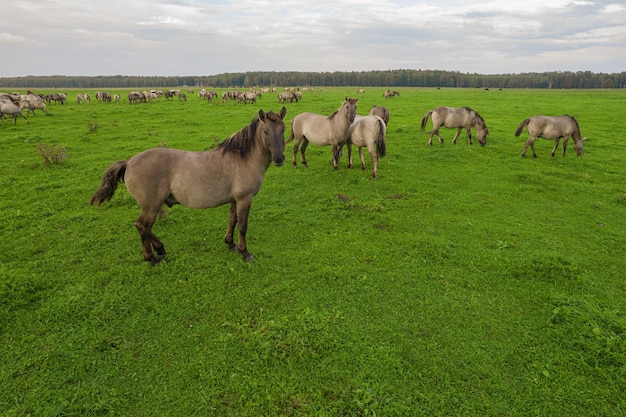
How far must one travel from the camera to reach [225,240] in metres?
6.43

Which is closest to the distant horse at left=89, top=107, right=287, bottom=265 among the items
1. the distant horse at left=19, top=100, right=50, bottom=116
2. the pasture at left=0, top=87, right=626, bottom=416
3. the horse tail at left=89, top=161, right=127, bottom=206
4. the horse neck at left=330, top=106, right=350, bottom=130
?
the horse tail at left=89, top=161, right=127, bottom=206

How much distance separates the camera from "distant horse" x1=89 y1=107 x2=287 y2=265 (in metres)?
5.15

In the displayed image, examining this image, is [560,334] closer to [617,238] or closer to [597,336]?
[597,336]

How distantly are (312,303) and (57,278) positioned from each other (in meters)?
4.43

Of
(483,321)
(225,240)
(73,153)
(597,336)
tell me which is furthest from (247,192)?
(73,153)

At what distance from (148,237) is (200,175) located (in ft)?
4.92

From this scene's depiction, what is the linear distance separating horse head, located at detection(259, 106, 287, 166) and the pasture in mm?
2065

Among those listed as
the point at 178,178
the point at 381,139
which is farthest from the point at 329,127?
the point at 178,178

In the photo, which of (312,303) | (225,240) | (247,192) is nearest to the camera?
(312,303)

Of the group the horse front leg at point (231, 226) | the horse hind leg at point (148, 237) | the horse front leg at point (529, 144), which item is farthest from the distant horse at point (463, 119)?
the horse hind leg at point (148, 237)

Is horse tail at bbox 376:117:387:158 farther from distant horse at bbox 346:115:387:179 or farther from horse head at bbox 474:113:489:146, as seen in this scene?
horse head at bbox 474:113:489:146

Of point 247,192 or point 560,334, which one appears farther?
point 247,192

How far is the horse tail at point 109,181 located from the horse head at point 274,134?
8.17 feet

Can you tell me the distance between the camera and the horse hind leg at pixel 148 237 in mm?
5340
